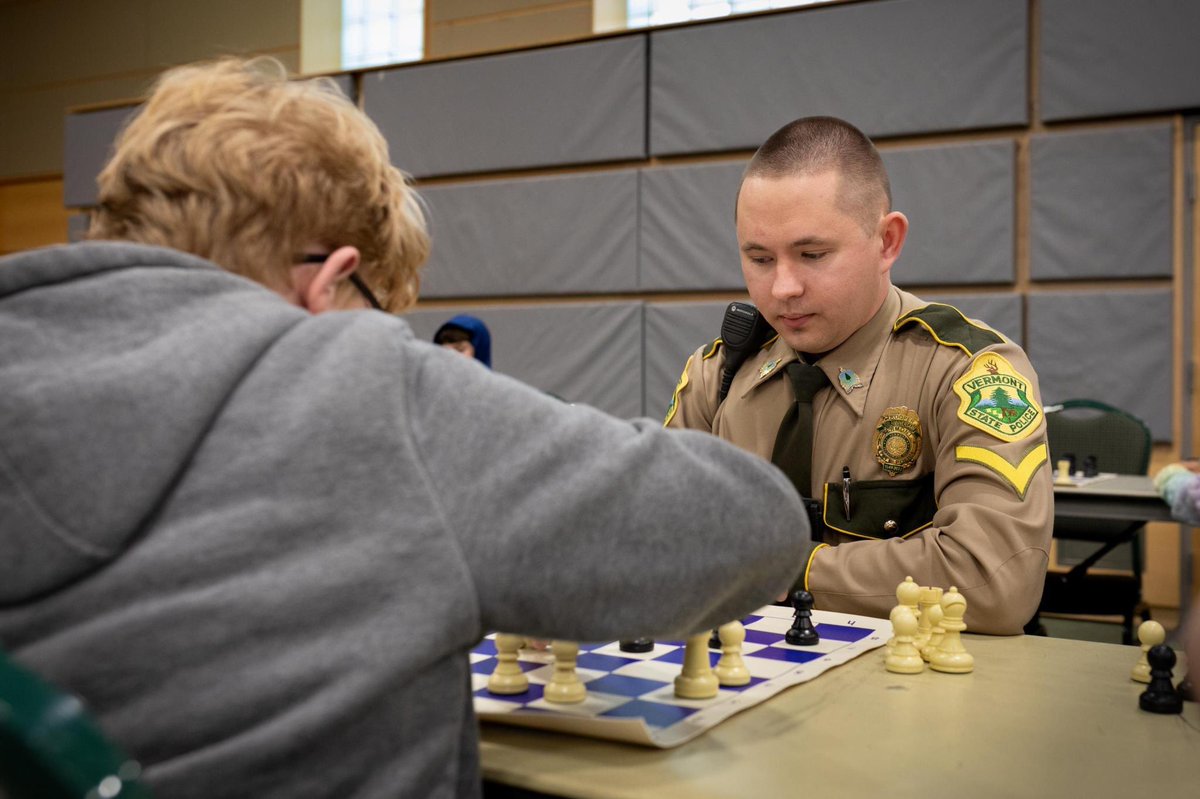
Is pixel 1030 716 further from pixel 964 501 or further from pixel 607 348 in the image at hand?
pixel 607 348

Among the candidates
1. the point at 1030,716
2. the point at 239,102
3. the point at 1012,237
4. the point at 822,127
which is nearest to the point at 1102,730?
the point at 1030,716

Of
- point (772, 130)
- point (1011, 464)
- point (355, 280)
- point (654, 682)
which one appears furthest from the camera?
point (772, 130)

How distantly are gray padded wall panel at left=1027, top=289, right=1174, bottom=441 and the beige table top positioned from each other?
3933 mm

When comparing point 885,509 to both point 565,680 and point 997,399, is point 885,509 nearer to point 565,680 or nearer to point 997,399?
point 997,399

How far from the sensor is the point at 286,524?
2.55 feet

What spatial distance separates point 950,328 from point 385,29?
5883 mm

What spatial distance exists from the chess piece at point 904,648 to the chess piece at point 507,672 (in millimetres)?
453

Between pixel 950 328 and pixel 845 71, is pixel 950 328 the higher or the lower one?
the lower one

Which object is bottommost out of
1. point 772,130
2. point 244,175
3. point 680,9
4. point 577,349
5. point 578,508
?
point 578,508

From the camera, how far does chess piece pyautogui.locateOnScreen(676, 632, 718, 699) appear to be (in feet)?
3.64

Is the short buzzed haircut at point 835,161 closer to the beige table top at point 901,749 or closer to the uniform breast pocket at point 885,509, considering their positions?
the uniform breast pocket at point 885,509

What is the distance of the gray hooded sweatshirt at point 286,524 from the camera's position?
74cm

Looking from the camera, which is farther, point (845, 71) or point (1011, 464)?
point (845, 71)

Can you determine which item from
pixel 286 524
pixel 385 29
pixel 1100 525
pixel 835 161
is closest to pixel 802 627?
pixel 286 524
